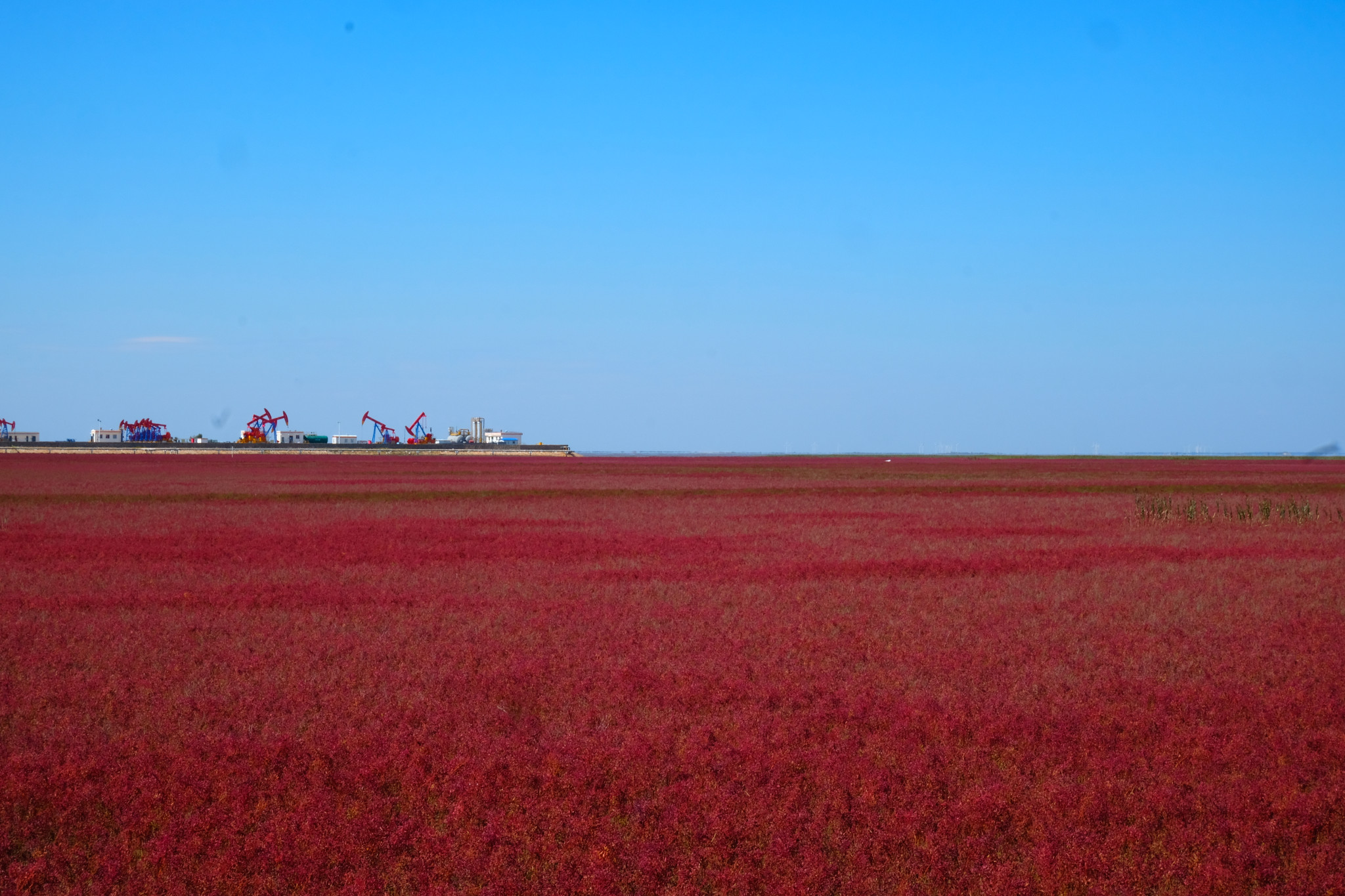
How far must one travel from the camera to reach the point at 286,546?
23203 mm

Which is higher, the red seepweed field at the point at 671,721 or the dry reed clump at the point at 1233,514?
the dry reed clump at the point at 1233,514

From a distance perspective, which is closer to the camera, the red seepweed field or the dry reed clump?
the red seepweed field

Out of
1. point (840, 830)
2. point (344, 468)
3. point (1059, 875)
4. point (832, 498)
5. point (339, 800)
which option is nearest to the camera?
point (1059, 875)

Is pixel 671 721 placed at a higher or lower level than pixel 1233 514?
lower

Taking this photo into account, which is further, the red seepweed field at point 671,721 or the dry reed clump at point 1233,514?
the dry reed clump at point 1233,514

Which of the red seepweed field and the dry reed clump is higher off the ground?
the dry reed clump

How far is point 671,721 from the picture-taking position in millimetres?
9359

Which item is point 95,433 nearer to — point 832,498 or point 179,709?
point 832,498

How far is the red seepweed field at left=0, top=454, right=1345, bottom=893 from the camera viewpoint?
6570mm

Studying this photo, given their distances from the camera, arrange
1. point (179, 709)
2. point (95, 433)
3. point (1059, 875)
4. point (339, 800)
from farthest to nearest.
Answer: point (95, 433)
point (179, 709)
point (339, 800)
point (1059, 875)

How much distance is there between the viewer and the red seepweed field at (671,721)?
6.57 m

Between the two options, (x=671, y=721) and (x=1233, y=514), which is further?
(x=1233, y=514)

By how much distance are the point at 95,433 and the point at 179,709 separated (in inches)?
6418

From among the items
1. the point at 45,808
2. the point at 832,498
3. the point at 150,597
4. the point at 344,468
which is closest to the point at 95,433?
the point at 344,468
